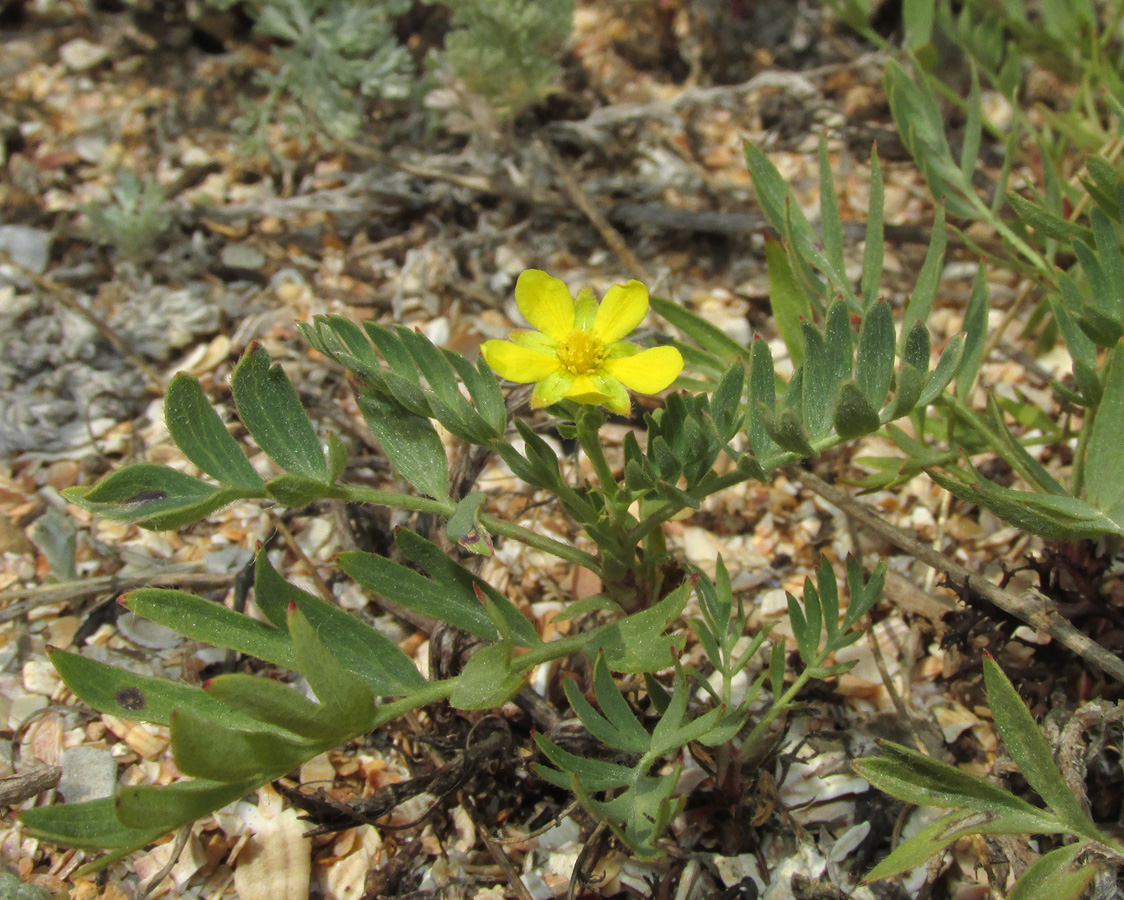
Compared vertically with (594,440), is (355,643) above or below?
below

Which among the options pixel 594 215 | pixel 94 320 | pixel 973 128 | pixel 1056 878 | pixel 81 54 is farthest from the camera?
pixel 81 54

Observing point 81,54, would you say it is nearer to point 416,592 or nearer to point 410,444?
point 410,444

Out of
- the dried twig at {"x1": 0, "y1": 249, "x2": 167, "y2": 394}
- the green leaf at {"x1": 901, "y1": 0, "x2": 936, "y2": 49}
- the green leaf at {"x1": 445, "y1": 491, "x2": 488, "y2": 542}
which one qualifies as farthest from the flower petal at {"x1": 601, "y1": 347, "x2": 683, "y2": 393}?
the green leaf at {"x1": 901, "y1": 0, "x2": 936, "y2": 49}

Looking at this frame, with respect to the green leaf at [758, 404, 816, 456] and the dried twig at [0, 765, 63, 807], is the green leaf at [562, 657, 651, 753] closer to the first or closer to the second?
the green leaf at [758, 404, 816, 456]

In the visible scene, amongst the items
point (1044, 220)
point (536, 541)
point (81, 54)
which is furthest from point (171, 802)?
point (81, 54)

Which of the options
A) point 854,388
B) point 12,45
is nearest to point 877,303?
point 854,388

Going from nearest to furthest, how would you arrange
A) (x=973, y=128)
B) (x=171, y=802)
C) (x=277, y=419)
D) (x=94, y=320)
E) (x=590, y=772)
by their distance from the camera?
1. (x=171, y=802)
2. (x=590, y=772)
3. (x=277, y=419)
4. (x=973, y=128)
5. (x=94, y=320)

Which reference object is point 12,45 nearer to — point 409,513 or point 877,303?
point 409,513
